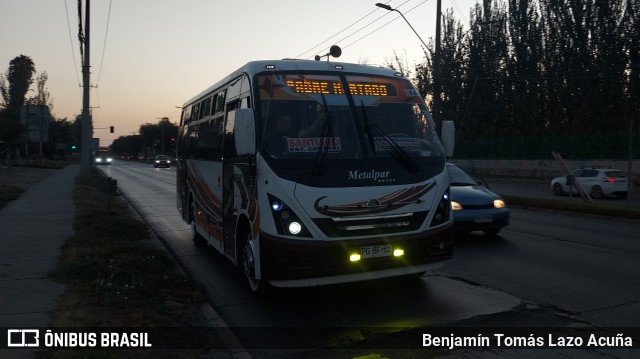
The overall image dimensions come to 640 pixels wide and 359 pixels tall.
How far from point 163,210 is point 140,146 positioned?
167642 millimetres

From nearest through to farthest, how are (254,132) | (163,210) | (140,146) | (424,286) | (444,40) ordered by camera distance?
(254,132)
(424,286)
(163,210)
(444,40)
(140,146)

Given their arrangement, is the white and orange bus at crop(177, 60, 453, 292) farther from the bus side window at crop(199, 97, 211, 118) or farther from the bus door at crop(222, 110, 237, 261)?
the bus side window at crop(199, 97, 211, 118)

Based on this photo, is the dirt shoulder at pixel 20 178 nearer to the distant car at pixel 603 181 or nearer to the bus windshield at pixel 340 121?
the bus windshield at pixel 340 121

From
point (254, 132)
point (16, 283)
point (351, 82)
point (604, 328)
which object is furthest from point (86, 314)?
point (604, 328)

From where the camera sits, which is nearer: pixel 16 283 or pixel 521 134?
pixel 16 283

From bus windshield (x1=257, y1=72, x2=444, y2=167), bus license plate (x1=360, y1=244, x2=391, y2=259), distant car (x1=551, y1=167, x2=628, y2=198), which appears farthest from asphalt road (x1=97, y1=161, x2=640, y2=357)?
distant car (x1=551, y1=167, x2=628, y2=198)

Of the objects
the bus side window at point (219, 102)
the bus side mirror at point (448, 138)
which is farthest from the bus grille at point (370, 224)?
the bus side window at point (219, 102)

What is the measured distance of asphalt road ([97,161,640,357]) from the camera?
583 centimetres

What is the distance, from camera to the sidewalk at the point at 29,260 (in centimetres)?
568

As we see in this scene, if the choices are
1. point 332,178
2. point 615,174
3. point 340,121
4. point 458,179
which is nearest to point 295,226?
point 332,178

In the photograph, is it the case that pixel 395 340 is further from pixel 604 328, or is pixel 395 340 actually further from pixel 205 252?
pixel 205 252

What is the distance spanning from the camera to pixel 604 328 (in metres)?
5.60

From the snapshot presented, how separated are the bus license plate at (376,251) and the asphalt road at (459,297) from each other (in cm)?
64

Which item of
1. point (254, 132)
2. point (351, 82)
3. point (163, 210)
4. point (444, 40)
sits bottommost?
point (163, 210)
